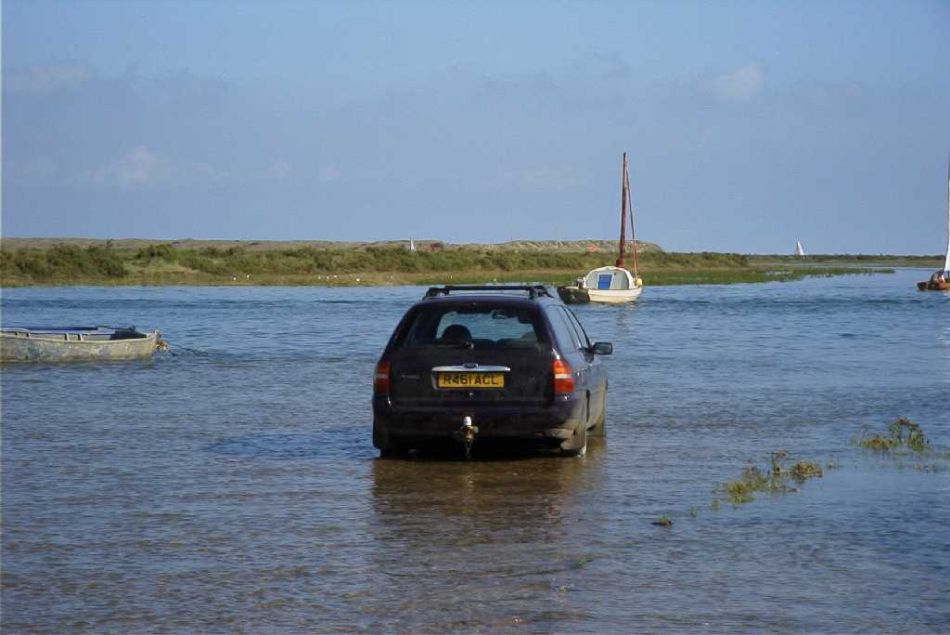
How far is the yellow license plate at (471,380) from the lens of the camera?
514 inches

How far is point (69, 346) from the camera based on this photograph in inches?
1087

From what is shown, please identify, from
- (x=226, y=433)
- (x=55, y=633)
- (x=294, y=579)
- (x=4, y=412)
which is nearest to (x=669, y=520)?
(x=294, y=579)

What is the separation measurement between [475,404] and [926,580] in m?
5.18

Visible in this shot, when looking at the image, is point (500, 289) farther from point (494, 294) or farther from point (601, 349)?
point (601, 349)

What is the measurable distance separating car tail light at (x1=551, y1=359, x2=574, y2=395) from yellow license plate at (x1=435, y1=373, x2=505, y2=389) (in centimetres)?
44

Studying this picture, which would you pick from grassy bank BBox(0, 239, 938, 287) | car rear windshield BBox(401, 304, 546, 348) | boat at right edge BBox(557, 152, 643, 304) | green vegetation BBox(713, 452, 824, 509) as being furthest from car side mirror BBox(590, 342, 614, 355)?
grassy bank BBox(0, 239, 938, 287)

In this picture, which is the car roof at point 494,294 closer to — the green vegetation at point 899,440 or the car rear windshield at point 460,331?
the car rear windshield at point 460,331

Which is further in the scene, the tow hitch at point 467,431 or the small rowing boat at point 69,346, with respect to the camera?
the small rowing boat at point 69,346

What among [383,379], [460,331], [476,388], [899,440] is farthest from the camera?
[899,440]

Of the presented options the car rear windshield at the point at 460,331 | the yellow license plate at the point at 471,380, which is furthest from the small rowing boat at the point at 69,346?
the yellow license plate at the point at 471,380

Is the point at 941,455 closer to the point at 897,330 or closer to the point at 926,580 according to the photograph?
the point at 926,580

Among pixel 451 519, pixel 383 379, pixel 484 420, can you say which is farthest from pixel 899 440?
pixel 451 519

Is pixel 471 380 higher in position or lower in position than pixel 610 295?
higher

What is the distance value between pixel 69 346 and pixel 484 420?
646 inches
